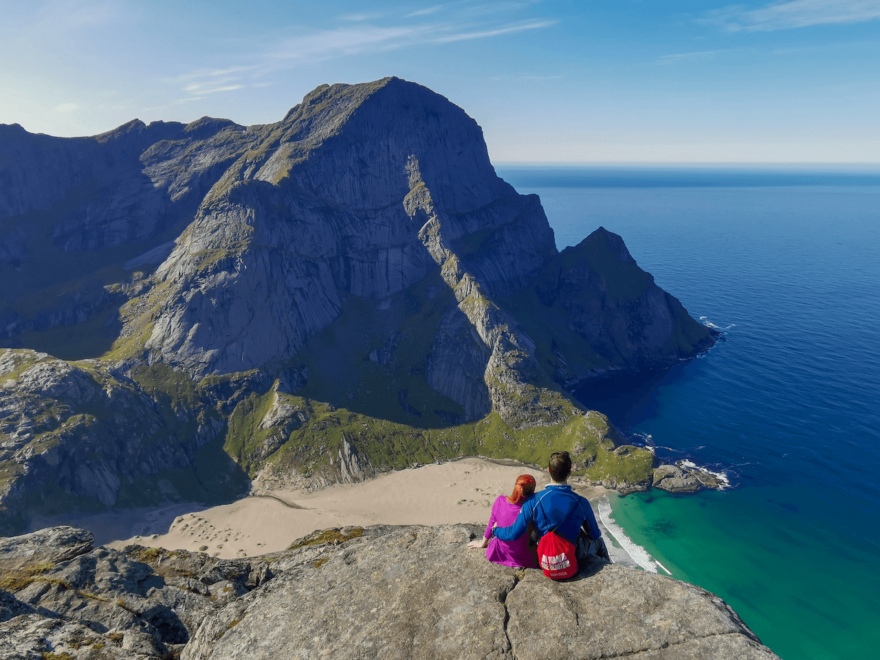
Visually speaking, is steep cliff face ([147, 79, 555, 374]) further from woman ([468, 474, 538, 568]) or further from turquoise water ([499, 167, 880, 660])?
woman ([468, 474, 538, 568])

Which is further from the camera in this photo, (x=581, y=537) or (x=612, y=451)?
(x=612, y=451)

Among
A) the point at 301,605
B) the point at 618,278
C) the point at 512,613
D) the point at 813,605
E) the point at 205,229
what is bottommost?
the point at 813,605

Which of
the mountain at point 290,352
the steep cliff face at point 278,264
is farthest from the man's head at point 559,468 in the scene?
the steep cliff face at point 278,264

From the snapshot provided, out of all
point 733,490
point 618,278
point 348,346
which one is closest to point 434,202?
point 348,346

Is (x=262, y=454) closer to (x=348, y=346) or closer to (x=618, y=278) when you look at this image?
(x=348, y=346)

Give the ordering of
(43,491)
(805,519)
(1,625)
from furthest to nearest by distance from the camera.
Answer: (43,491)
(805,519)
(1,625)

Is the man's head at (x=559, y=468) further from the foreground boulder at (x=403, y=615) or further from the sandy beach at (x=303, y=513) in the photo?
the sandy beach at (x=303, y=513)
